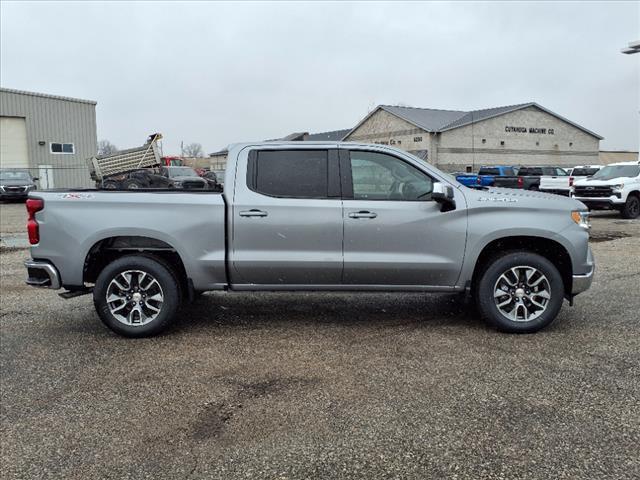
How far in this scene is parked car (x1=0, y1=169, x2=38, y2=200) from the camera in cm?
2515

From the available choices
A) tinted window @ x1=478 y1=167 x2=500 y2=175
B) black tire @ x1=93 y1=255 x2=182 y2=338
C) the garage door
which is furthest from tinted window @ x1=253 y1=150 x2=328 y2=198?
the garage door

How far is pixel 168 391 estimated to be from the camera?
13.2ft

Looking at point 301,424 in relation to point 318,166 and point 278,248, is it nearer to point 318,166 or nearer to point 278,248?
point 278,248

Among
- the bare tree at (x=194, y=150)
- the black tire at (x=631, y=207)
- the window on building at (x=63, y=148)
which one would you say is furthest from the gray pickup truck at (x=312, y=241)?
the bare tree at (x=194, y=150)

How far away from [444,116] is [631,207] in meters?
36.8

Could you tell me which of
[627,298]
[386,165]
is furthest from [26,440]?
[627,298]

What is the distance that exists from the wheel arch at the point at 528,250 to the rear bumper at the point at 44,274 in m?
3.92

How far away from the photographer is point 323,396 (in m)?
3.89

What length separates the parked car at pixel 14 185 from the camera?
25.1 meters

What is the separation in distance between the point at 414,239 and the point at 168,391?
2534 mm

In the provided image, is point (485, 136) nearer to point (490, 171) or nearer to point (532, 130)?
point (532, 130)

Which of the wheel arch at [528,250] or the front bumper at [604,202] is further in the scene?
the front bumper at [604,202]

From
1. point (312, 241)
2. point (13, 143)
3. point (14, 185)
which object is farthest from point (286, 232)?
point (13, 143)

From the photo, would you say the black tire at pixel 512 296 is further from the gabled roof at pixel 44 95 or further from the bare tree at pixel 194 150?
the bare tree at pixel 194 150
